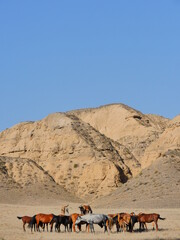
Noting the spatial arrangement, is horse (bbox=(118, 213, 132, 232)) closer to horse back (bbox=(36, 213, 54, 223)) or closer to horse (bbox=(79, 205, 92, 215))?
→ horse back (bbox=(36, 213, 54, 223))

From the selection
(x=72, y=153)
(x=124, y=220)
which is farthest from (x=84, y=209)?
(x=72, y=153)

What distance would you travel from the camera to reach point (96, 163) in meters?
79.2

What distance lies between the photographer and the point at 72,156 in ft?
273

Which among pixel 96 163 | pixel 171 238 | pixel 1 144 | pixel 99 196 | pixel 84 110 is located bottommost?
pixel 171 238

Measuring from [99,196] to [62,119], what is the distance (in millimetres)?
17535

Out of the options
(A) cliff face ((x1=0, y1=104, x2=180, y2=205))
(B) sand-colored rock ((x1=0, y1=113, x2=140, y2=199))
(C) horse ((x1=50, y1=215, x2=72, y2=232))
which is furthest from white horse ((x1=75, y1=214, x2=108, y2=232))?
(B) sand-colored rock ((x1=0, y1=113, x2=140, y2=199))

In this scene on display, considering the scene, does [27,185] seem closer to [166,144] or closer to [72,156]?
[72,156]

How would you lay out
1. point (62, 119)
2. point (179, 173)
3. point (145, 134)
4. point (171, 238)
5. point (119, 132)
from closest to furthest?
point (171, 238)
point (179, 173)
point (62, 119)
point (145, 134)
point (119, 132)

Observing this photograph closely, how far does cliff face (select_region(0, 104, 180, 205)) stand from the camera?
77188 millimetres

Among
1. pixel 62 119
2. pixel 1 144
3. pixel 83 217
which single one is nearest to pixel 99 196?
pixel 62 119

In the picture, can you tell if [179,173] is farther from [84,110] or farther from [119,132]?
[84,110]

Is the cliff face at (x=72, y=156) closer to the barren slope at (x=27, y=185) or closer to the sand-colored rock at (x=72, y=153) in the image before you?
the sand-colored rock at (x=72, y=153)

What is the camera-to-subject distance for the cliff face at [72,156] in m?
77.2

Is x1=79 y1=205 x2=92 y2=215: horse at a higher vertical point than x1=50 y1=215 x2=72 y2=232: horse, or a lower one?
higher
